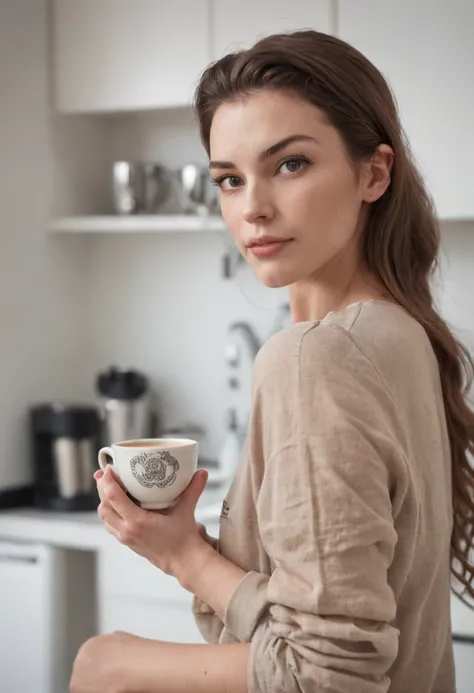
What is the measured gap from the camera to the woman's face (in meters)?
1.07

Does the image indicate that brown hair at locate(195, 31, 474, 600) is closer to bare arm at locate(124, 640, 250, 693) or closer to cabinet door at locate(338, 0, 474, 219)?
bare arm at locate(124, 640, 250, 693)

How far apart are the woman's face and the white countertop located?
1687 millimetres

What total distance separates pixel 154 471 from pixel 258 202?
295 mm

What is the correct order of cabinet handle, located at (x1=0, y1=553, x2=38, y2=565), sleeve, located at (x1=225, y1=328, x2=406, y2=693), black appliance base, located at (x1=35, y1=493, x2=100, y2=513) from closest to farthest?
sleeve, located at (x1=225, y1=328, x2=406, y2=693) < cabinet handle, located at (x1=0, y1=553, x2=38, y2=565) < black appliance base, located at (x1=35, y1=493, x2=100, y2=513)

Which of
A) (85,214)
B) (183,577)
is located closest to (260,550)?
(183,577)

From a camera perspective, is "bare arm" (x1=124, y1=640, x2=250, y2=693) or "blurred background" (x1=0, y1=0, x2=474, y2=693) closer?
"bare arm" (x1=124, y1=640, x2=250, y2=693)

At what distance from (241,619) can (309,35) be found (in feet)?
1.95

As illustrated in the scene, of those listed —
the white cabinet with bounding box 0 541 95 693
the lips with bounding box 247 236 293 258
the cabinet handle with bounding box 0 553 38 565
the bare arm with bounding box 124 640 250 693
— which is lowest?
the white cabinet with bounding box 0 541 95 693

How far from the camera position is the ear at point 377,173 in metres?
1.15

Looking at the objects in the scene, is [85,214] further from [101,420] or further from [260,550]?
[260,550]

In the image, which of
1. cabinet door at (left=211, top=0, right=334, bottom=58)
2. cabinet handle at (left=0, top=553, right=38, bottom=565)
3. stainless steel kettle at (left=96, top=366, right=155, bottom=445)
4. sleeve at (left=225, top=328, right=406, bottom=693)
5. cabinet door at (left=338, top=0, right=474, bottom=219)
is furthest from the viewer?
stainless steel kettle at (left=96, top=366, right=155, bottom=445)

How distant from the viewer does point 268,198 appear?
1078mm

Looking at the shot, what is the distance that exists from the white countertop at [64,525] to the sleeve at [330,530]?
175 centimetres

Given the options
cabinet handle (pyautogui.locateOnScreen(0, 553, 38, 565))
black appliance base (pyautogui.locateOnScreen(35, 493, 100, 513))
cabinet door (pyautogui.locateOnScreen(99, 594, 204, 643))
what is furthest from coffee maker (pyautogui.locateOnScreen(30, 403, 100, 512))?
cabinet door (pyautogui.locateOnScreen(99, 594, 204, 643))
